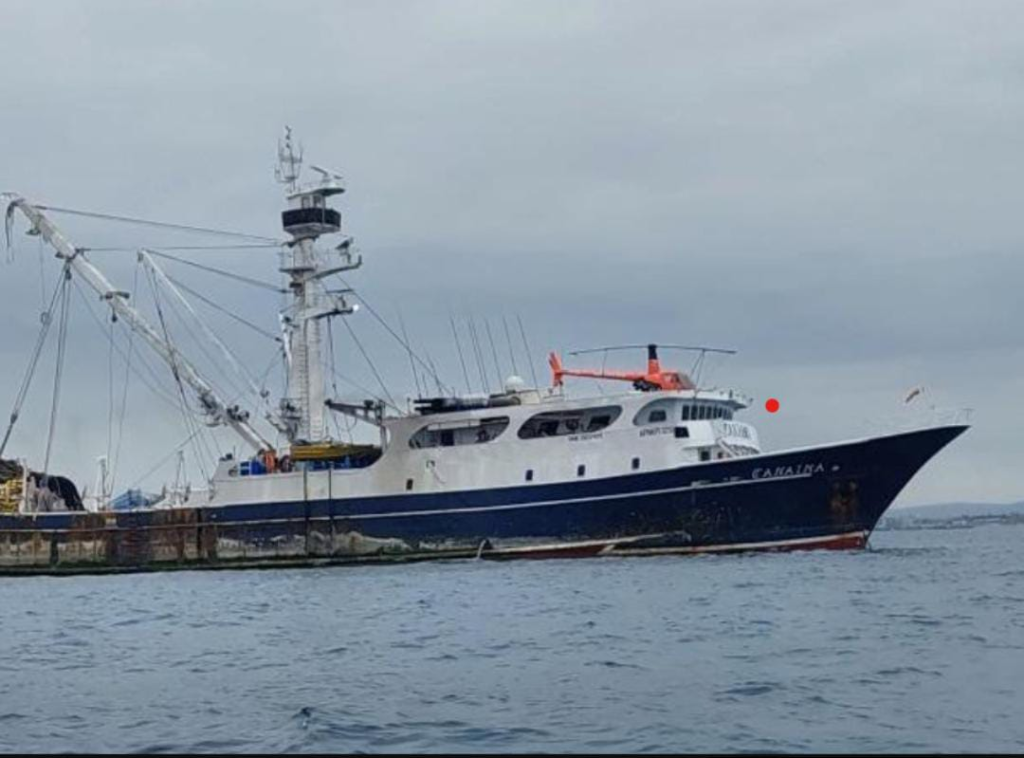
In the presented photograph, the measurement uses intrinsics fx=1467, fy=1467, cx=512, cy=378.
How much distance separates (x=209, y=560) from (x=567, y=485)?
13973 millimetres

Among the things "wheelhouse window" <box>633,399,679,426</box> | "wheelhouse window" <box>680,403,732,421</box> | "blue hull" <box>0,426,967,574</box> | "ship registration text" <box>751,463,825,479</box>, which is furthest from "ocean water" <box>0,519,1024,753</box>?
"wheelhouse window" <box>680,403,732,421</box>

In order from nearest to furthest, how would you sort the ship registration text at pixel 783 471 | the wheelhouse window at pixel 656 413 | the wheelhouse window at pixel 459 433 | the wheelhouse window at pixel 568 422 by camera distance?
the ship registration text at pixel 783 471, the wheelhouse window at pixel 656 413, the wheelhouse window at pixel 568 422, the wheelhouse window at pixel 459 433

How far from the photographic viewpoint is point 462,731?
15.2 metres

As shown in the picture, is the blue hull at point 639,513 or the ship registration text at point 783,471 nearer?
the ship registration text at point 783,471

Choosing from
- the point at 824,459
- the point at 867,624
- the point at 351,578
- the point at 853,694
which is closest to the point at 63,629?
the point at 351,578

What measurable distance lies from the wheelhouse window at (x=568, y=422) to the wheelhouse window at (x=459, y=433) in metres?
0.87

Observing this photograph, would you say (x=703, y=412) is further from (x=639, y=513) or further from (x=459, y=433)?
(x=459, y=433)

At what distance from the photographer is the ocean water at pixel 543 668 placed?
15.0 metres

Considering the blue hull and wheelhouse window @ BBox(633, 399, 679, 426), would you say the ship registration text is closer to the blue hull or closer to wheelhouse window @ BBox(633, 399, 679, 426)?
the blue hull

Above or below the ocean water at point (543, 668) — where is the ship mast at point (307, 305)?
above

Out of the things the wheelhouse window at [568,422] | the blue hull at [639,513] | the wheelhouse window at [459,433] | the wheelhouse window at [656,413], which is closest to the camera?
the blue hull at [639,513]

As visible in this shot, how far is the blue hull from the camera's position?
45625 millimetres

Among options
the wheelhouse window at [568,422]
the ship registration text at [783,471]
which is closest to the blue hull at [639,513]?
the ship registration text at [783,471]

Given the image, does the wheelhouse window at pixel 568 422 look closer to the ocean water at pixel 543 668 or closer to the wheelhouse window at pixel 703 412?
the wheelhouse window at pixel 703 412
